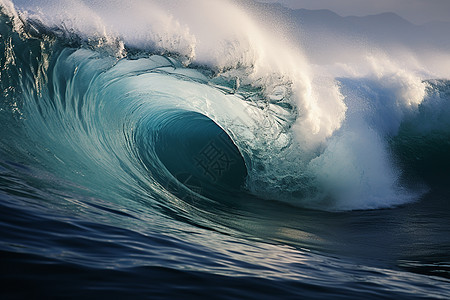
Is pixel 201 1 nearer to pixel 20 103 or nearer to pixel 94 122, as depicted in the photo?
pixel 94 122

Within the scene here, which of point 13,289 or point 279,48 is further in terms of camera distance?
point 279,48

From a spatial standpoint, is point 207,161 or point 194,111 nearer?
point 194,111

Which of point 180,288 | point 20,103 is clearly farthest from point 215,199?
point 180,288

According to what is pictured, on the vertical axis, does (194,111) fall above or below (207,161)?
above

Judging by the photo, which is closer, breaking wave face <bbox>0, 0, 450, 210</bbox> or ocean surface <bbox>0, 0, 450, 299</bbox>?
ocean surface <bbox>0, 0, 450, 299</bbox>
